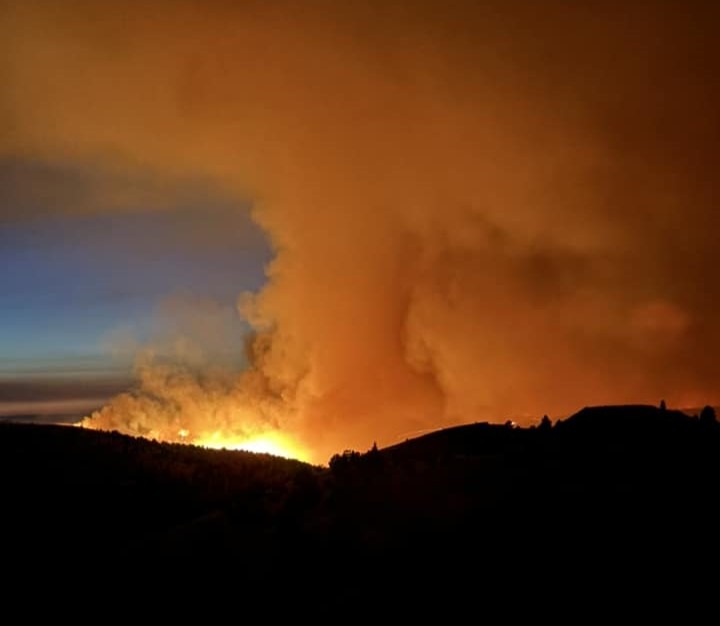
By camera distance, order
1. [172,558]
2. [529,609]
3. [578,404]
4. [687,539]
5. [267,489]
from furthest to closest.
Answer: [578,404] → [267,489] → [172,558] → [687,539] → [529,609]

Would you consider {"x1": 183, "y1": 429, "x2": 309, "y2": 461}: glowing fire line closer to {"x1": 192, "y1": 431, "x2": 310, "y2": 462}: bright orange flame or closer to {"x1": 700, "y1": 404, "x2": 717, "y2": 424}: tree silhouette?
{"x1": 192, "y1": 431, "x2": 310, "y2": 462}: bright orange flame

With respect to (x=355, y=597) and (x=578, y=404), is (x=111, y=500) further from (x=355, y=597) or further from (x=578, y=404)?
(x=578, y=404)

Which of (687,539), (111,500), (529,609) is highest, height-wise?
(111,500)

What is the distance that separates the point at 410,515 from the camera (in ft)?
43.8

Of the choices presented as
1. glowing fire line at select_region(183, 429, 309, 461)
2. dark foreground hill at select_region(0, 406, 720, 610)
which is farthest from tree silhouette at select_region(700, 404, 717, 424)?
glowing fire line at select_region(183, 429, 309, 461)

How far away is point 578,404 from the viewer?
61.0 m

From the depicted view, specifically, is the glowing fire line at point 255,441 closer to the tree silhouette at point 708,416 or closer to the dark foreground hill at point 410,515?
the dark foreground hill at point 410,515

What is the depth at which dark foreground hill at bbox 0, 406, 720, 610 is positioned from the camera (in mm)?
11508

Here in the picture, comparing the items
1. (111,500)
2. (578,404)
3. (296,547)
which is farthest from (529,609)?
(578,404)

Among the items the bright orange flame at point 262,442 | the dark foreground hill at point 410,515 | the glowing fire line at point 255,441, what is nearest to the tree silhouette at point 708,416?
the dark foreground hill at point 410,515

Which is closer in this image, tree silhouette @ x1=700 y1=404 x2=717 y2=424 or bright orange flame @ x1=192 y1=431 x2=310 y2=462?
tree silhouette @ x1=700 y1=404 x2=717 y2=424

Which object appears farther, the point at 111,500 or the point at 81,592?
the point at 111,500

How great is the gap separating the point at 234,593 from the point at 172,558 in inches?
54.4

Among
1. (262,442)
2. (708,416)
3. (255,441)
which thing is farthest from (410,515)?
(262,442)
